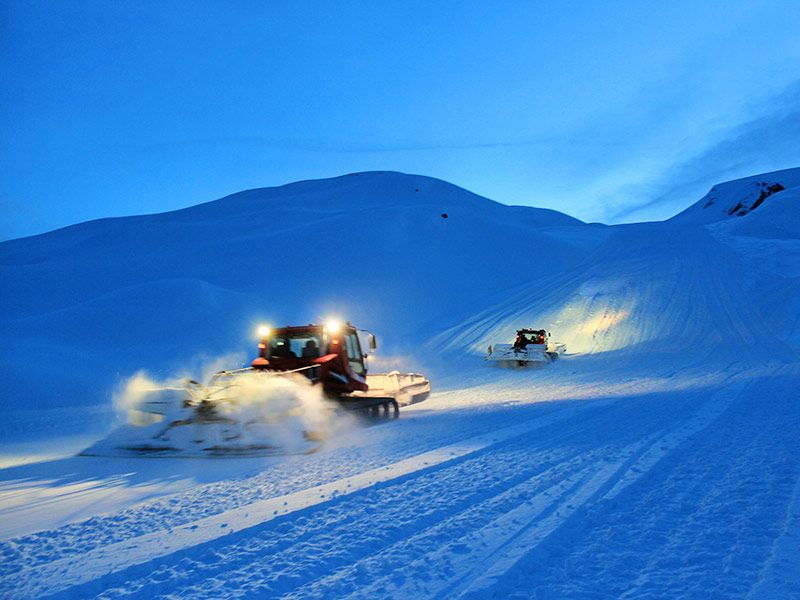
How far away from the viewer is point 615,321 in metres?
27.7

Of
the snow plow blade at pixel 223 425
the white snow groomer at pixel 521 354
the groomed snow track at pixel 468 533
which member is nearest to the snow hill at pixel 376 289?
the white snow groomer at pixel 521 354

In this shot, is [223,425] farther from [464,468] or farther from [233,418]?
[464,468]

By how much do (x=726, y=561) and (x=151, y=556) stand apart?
3.92 m

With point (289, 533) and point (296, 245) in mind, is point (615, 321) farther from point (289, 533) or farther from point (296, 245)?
point (296, 245)

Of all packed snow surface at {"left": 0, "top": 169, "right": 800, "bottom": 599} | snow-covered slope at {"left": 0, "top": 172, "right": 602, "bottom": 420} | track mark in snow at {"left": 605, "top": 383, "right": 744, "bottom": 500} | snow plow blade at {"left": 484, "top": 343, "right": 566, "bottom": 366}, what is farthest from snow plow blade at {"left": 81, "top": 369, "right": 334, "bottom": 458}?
snow plow blade at {"left": 484, "top": 343, "right": 566, "bottom": 366}

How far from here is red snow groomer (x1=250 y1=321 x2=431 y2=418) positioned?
11.1m

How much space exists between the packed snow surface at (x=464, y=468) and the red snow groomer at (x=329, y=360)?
63cm

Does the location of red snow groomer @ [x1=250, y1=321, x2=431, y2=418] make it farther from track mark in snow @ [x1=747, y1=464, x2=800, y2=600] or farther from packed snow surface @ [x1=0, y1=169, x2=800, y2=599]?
track mark in snow @ [x1=747, y1=464, x2=800, y2=600]

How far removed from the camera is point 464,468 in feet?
21.7

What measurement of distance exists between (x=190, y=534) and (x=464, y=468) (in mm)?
2999

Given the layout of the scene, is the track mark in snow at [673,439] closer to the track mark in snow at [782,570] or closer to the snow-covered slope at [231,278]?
the track mark in snow at [782,570]

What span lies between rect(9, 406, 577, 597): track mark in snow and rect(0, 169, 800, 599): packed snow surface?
25 millimetres

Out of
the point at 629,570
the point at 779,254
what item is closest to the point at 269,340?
the point at 629,570

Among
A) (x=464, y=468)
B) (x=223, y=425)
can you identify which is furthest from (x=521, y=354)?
(x=464, y=468)
